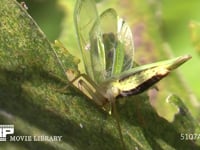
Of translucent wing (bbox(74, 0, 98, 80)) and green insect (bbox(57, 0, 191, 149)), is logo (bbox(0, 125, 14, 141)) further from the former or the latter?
translucent wing (bbox(74, 0, 98, 80))

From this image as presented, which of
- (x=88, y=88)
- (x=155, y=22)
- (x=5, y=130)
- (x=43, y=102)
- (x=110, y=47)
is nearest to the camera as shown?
(x=5, y=130)

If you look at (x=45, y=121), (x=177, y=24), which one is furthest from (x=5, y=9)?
(x=177, y=24)

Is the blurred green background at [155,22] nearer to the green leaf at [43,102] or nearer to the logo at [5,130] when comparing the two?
the green leaf at [43,102]

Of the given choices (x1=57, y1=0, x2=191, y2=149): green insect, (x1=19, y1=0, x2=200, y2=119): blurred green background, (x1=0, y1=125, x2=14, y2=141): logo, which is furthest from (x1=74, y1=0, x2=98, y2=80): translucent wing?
(x1=19, y1=0, x2=200, y2=119): blurred green background

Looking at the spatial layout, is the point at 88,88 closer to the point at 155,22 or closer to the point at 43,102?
the point at 43,102

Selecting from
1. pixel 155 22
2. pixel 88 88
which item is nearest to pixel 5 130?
pixel 88 88

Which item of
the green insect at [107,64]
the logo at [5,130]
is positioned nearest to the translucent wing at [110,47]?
the green insect at [107,64]

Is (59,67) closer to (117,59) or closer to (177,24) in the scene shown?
(117,59)
